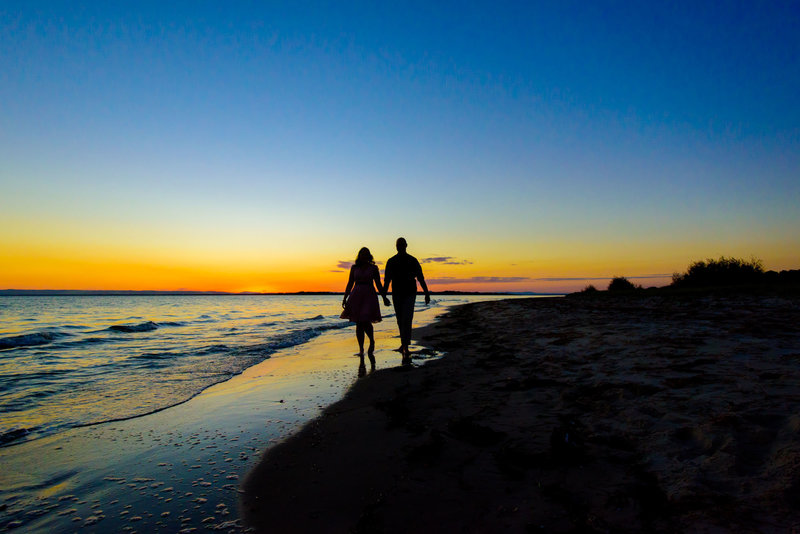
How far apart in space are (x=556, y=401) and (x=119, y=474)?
15.3 feet

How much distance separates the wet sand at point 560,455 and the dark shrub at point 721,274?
30441mm

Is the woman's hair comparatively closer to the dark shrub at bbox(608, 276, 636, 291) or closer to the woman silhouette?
the woman silhouette

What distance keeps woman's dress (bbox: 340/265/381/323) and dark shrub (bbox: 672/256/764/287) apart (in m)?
29.6

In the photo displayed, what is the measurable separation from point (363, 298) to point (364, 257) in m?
1.04

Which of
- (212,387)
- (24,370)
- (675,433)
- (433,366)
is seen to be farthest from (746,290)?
(24,370)

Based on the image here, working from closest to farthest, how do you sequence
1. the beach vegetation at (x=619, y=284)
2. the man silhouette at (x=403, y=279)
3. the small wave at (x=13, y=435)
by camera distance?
the small wave at (x=13, y=435), the man silhouette at (x=403, y=279), the beach vegetation at (x=619, y=284)

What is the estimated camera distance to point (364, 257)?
9859 millimetres

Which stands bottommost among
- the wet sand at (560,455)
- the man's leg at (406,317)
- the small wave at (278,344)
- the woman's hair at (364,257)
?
the small wave at (278,344)

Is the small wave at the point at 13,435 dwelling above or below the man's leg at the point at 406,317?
below

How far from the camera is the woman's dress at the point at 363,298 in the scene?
9.81m

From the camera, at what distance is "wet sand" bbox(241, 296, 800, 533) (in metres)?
2.39

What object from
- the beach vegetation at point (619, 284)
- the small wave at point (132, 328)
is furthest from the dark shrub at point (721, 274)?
the small wave at point (132, 328)

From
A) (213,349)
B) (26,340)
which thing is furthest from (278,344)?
(26,340)

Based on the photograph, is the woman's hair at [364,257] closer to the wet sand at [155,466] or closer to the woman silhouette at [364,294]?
the woman silhouette at [364,294]
